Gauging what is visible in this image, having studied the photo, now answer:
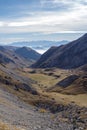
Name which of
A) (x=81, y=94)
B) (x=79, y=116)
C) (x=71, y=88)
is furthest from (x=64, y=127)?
(x=71, y=88)

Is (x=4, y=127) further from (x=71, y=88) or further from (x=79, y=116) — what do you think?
(x=71, y=88)

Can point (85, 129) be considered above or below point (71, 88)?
above

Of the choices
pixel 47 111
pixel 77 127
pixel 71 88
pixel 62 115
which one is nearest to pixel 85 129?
pixel 77 127

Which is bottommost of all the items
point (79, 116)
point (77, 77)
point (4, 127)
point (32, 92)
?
point (77, 77)

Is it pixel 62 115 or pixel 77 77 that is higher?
pixel 62 115

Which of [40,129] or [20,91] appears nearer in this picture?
[40,129]

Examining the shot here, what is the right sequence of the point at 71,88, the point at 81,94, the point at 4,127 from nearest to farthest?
the point at 4,127, the point at 81,94, the point at 71,88

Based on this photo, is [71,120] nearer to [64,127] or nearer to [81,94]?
[64,127]

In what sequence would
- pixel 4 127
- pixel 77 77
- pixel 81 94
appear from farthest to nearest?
pixel 77 77, pixel 81 94, pixel 4 127

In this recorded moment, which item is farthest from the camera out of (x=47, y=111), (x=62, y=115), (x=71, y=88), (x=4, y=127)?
(x=71, y=88)
